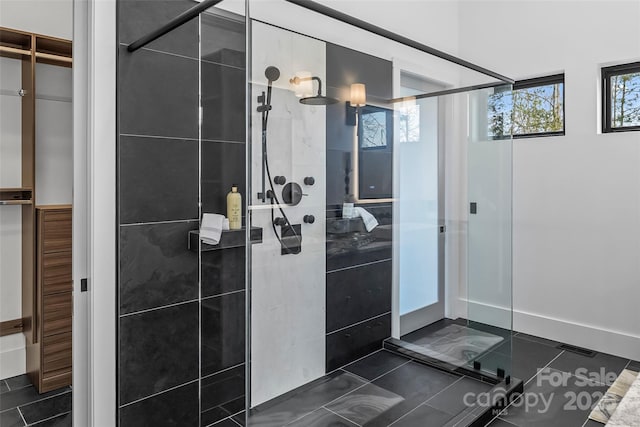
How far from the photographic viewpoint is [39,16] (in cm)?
250

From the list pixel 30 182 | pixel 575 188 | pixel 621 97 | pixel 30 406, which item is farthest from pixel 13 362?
pixel 621 97

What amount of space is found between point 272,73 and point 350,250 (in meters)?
0.88

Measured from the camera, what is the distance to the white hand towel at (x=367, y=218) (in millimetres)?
2001

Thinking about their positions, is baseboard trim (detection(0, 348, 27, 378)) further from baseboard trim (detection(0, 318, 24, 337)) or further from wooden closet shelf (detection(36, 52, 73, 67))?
wooden closet shelf (detection(36, 52, 73, 67))

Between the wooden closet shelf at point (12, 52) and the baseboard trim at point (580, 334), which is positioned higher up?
the wooden closet shelf at point (12, 52)

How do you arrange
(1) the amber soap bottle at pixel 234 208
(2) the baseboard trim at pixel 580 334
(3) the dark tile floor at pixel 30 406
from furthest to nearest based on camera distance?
1. (2) the baseboard trim at pixel 580 334
2. (3) the dark tile floor at pixel 30 406
3. (1) the amber soap bottle at pixel 234 208

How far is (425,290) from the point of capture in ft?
8.74

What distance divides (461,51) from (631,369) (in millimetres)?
2995

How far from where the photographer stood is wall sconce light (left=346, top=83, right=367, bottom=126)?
189cm

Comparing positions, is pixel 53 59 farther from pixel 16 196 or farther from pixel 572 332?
pixel 572 332

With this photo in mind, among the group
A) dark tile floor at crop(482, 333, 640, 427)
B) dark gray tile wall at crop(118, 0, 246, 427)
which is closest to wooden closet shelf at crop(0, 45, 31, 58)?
dark gray tile wall at crop(118, 0, 246, 427)

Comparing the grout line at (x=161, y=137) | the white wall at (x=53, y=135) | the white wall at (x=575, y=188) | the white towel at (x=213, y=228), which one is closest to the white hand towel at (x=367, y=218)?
the white towel at (x=213, y=228)

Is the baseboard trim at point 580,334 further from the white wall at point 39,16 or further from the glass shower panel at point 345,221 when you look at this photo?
the white wall at point 39,16

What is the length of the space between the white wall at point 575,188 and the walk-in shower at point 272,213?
161 centimetres
